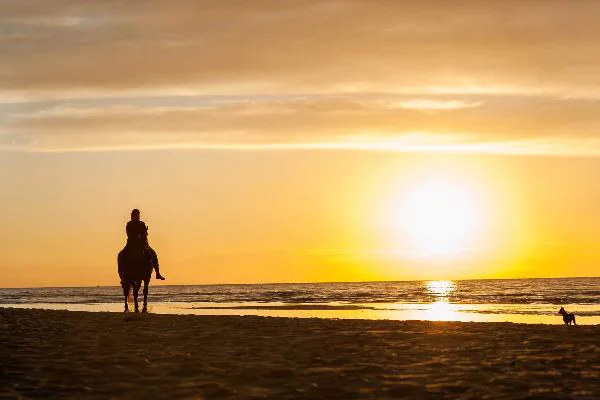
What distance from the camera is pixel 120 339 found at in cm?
1658

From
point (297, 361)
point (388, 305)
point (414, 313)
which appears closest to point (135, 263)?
point (297, 361)

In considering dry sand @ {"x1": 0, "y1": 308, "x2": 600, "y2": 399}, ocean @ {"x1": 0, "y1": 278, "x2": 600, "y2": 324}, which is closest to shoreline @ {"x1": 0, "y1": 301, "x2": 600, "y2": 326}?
ocean @ {"x1": 0, "y1": 278, "x2": 600, "y2": 324}

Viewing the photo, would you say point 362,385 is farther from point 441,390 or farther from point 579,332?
point 579,332

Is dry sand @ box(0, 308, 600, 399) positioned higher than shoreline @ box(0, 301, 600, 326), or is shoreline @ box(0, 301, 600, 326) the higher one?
shoreline @ box(0, 301, 600, 326)

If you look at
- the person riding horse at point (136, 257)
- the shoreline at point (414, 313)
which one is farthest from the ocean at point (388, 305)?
the person riding horse at point (136, 257)

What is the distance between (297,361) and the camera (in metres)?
13.0

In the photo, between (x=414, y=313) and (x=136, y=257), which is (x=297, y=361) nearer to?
(x=136, y=257)

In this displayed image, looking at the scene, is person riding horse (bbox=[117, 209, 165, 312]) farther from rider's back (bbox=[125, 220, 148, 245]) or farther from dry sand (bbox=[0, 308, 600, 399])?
dry sand (bbox=[0, 308, 600, 399])

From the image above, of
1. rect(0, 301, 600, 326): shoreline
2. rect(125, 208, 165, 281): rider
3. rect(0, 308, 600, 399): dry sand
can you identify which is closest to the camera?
rect(0, 308, 600, 399): dry sand

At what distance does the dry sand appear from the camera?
33.1ft

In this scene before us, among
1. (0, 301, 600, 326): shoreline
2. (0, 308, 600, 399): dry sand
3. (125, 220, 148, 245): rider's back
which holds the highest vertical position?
(125, 220, 148, 245): rider's back

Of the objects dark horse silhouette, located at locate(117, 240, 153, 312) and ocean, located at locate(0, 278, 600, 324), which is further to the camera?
ocean, located at locate(0, 278, 600, 324)

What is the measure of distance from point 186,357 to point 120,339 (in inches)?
140

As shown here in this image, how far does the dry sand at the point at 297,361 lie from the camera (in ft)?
33.1
